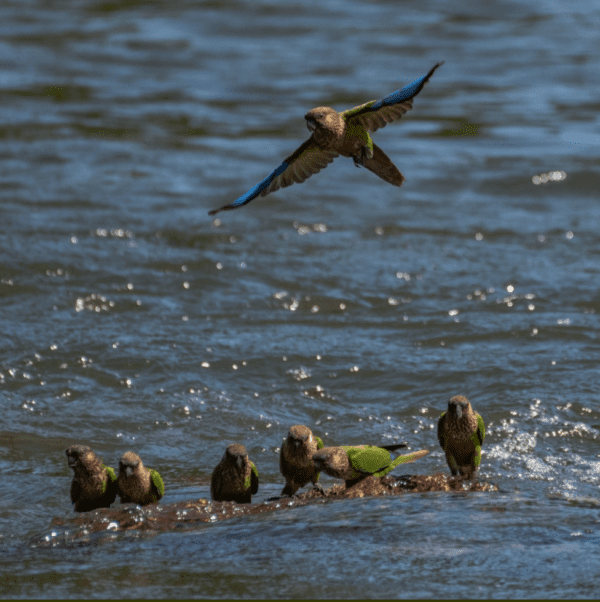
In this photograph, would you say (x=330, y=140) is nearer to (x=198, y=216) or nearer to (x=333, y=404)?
(x=333, y=404)

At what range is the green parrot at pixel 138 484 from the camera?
554 cm

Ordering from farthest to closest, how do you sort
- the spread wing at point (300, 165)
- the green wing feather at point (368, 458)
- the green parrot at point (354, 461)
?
1. the green wing feather at point (368, 458)
2. the green parrot at point (354, 461)
3. the spread wing at point (300, 165)

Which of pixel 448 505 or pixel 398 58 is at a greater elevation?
pixel 398 58

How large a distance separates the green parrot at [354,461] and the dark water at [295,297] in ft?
0.59

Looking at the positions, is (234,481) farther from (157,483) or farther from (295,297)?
(295,297)

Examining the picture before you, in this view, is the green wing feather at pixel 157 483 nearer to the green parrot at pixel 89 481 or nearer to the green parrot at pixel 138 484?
the green parrot at pixel 138 484

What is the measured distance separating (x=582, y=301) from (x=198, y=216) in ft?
17.0

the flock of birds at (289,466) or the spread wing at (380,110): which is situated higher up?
the spread wing at (380,110)

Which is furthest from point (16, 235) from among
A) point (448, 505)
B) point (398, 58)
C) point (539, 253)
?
point (398, 58)

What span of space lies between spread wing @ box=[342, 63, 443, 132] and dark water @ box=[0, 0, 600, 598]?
2.09 metres

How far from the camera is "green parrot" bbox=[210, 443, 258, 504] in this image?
5.62m

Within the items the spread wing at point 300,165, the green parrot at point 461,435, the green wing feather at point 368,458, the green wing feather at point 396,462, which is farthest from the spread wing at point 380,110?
the green wing feather at point 396,462

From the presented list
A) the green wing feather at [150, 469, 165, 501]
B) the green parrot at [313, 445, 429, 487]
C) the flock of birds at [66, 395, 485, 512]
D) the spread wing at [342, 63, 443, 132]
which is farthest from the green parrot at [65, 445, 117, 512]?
the spread wing at [342, 63, 443, 132]

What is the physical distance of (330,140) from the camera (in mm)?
4469
